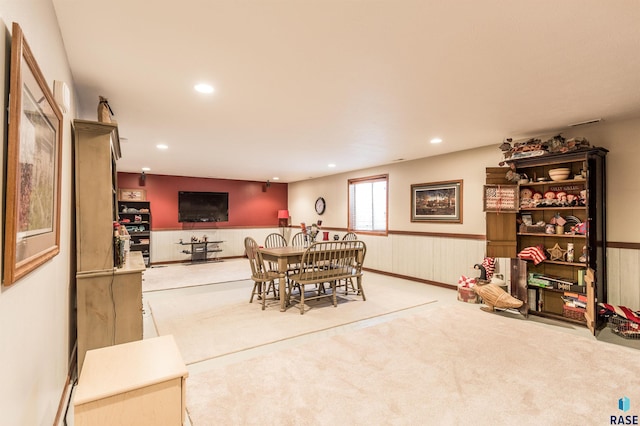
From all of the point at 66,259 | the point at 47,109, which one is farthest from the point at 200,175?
the point at 47,109

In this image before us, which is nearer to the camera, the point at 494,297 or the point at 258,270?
the point at 494,297

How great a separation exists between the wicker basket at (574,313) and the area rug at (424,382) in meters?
0.53

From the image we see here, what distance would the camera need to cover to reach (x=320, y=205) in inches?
331

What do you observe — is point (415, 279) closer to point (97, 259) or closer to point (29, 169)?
point (97, 259)

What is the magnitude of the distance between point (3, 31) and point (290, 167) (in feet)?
19.3

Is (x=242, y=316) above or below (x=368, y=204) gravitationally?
below

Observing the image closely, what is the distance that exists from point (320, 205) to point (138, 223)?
443 centimetres

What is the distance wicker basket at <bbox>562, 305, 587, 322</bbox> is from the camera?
3535 millimetres

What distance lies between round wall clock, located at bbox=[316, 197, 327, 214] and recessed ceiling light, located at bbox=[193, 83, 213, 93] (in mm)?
5701

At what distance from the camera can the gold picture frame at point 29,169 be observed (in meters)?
0.95

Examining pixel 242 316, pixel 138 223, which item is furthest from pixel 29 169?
pixel 138 223

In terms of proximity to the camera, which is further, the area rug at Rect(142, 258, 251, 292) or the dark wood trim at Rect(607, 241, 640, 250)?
the area rug at Rect(142, 258, 251, 292)

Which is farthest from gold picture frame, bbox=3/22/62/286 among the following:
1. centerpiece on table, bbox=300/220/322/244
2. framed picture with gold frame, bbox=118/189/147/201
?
framed picture with gold frame, bbox=118/189/147/201

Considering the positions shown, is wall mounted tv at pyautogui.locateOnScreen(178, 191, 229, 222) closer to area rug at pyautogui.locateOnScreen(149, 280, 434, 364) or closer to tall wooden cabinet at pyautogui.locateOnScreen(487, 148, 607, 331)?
area rug at pyautogui.locateOnScreen(149, 280, 434, 364)
